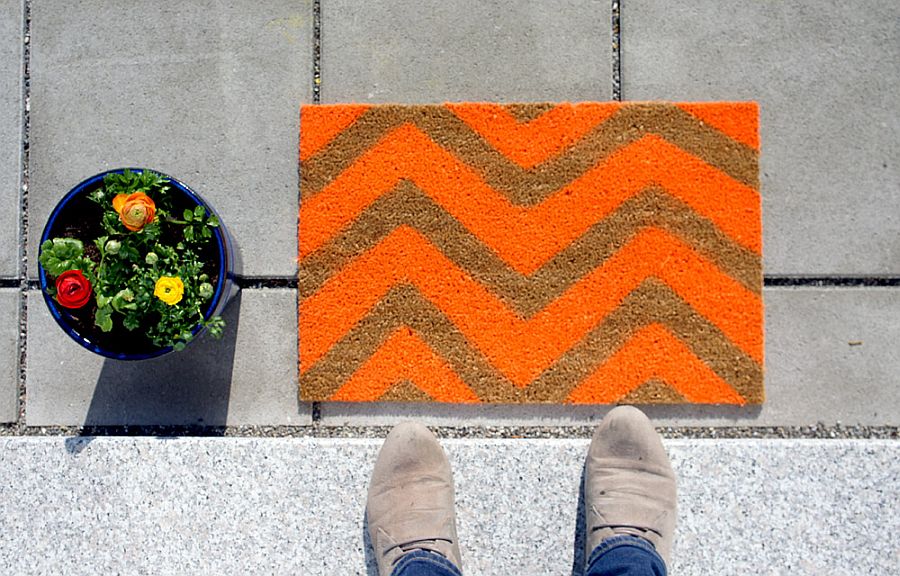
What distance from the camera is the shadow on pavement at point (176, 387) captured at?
1904mm

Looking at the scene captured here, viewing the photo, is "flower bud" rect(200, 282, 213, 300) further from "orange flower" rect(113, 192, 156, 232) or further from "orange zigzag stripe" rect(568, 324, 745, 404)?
"orange zigzag stripe" rect(568, 324, 745, 404)

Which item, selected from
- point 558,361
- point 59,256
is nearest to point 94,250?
point 59,256

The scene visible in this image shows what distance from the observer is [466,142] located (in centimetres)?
192

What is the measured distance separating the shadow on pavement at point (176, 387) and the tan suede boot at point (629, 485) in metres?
1.13

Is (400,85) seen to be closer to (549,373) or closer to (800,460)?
(549,373)

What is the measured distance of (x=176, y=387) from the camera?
1.91 meters

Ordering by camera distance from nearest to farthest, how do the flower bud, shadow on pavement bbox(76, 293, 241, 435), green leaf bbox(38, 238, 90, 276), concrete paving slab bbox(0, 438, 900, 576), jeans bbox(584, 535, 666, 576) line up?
1. green leaf bbox(38, 238, 90, 276)
2. the flower bud
3. jeans bbox(584, 535, 666, 576)
4. concrete paving slab bbox(0, 438, 900, 576)
5. shadow on pavement bbox(76, 293, 241, 435)

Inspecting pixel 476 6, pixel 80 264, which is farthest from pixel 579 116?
pixel 80 264

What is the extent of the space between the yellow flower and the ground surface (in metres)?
0.47

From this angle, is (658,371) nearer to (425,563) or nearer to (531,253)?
(531,253)

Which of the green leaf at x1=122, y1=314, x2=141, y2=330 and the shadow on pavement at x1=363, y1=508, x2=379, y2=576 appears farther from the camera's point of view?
the shadow on pavement at x1=363, y1=508, x2=379, y2=576

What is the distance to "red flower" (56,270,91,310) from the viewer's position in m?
1.40

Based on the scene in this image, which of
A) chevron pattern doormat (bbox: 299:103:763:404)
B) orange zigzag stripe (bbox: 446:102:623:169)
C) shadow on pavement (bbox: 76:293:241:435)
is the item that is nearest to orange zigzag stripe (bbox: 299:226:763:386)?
chevron pattern doormat (bbox: 299:103:763:404)

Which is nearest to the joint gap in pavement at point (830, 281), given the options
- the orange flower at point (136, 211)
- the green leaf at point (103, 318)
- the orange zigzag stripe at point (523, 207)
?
the orange zigzag stripe at point (523, 207)
